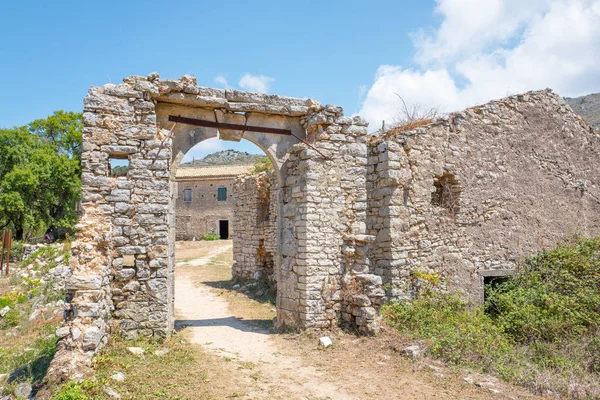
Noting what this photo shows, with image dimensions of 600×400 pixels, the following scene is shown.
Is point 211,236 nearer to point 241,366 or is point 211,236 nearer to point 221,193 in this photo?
point 221,193

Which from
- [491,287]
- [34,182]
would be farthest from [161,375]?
[34,182]

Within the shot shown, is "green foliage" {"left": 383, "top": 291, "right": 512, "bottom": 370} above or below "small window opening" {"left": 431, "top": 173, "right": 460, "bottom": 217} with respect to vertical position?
below

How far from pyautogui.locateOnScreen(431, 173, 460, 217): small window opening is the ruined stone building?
31 millimetres

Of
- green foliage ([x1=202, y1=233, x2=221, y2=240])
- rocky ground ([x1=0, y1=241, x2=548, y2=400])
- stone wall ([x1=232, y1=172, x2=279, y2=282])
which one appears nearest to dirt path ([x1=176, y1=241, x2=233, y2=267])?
green foliage ([x1=202, y1=233, x2=221, y2=240])

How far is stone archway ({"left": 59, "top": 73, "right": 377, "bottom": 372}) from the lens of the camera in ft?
20.3

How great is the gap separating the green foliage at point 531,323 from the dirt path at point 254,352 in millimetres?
2085

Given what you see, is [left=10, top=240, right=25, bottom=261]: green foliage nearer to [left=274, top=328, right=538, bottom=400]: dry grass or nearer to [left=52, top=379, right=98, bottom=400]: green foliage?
[left=274, top=328, right=538, bottom=400]: dry grass

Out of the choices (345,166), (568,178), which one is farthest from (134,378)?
(568,178)

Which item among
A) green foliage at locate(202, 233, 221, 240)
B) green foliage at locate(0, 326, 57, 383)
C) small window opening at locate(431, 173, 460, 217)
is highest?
small window opening at locate(431, 173, 460, 217)

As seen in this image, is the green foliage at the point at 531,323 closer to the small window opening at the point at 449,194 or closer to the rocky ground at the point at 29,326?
the small window opening at the point at 449,194

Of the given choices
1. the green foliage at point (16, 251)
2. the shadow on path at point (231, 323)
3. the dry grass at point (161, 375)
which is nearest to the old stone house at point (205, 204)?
the green foliage at point (16, 251)

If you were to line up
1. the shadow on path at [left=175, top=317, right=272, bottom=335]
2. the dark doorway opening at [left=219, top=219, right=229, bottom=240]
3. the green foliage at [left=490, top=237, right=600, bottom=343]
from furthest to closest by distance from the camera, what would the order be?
the dark doorway opening at [left=219, top=219, right=229, bottom=240]
the shadow on path at [left=175, top=317, right=272, bottom=335]
the green foliage at [left=490, top=237, right=600, bottom=343]

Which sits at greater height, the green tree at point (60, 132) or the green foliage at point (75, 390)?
the green tree at point (60, 132)

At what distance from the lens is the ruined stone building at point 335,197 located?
21.0 ft
